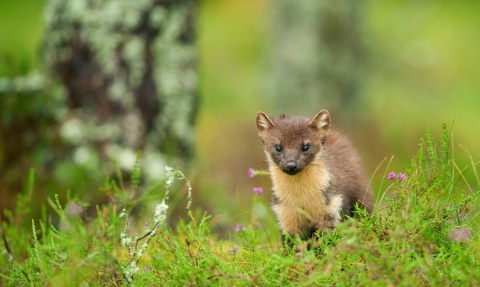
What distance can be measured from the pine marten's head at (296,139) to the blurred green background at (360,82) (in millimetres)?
2006

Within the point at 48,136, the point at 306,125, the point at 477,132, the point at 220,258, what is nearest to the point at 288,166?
the point at 306,125

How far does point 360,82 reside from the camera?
12.9 meters

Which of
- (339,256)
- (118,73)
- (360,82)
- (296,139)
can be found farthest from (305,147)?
(360,82)

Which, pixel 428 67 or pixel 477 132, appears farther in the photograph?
pixel 428 67

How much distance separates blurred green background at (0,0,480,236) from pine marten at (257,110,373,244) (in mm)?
1898

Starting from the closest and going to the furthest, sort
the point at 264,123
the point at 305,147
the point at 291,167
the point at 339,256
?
the point at 339,256 < the point at 291,167 < the point at 305,147 < the point at 264,123

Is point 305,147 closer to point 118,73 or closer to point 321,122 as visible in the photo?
point 321,122

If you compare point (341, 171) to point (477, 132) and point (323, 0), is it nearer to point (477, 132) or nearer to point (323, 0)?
point (323, 0)

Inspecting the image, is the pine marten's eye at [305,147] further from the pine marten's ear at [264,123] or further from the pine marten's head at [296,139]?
the pine marten's ear at [264,123]

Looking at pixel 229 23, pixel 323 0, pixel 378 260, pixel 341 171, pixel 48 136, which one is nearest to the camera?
pixel 378 260

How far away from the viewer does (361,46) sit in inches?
498

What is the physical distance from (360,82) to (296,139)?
8.44 m

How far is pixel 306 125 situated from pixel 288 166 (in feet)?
1.20

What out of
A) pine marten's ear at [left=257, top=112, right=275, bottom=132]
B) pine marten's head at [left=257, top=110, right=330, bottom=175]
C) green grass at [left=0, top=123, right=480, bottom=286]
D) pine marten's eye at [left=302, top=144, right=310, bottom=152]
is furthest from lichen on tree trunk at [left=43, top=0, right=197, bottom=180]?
green grass at [left=0, top=123, right=480, bottom=286]
